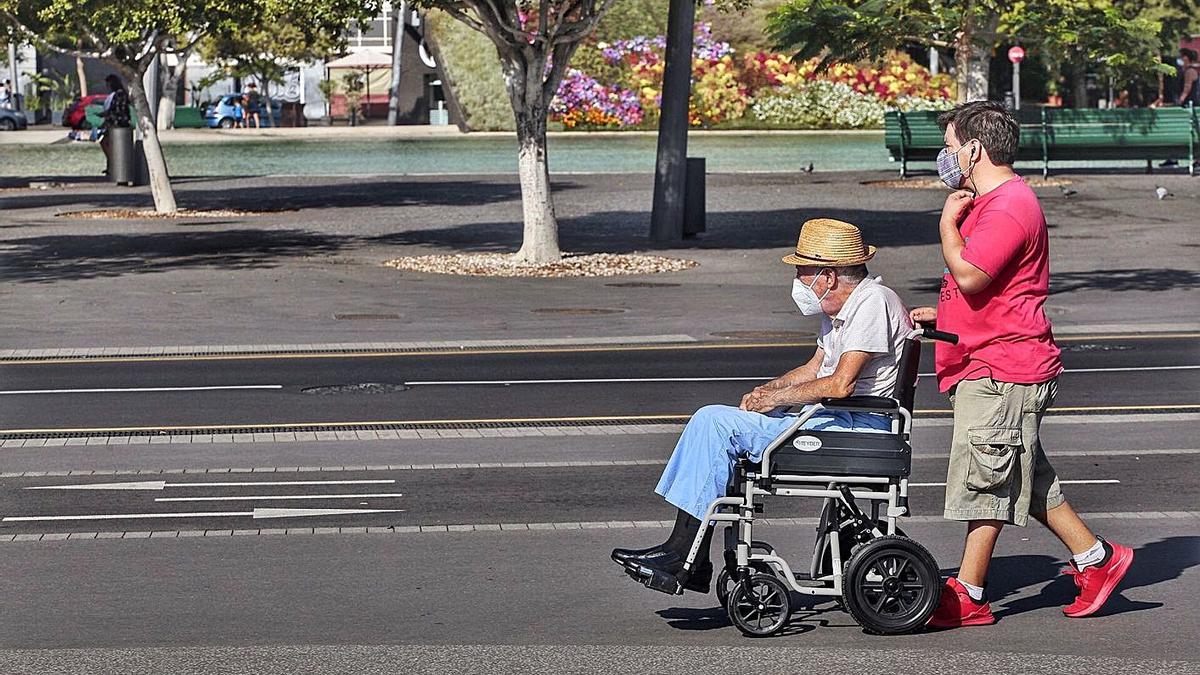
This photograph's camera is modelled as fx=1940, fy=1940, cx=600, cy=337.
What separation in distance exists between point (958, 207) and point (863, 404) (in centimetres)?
76

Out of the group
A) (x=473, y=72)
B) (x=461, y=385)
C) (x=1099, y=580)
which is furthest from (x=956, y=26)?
(x=1099, y=580)

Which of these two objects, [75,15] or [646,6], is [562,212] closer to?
[75,15]

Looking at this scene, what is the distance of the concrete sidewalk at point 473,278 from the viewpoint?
18156 mm

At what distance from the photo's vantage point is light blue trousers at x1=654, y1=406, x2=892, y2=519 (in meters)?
6.59

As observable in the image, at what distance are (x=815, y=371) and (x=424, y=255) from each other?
1859cm

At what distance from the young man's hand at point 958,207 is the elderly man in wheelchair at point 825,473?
13.4 inches

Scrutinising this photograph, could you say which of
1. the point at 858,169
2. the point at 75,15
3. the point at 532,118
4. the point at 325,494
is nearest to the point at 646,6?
the point at 858,169

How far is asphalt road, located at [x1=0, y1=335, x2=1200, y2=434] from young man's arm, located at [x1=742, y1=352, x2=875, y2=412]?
19.4 ft

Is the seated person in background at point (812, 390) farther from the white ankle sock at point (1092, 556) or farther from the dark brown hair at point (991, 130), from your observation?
the white ankle sock at point (1092, 556)

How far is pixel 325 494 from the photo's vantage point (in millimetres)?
9773

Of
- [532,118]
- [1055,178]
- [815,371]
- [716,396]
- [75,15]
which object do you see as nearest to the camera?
[815,371]

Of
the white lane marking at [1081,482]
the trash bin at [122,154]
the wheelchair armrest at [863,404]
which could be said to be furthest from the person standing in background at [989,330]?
the trash bin at [122,154]

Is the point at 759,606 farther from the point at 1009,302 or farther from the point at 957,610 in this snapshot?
the point at 1009,302

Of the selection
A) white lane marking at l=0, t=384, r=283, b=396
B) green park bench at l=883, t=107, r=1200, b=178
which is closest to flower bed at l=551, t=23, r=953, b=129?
green park bench at l=883, t=107, r=1200, b=178
